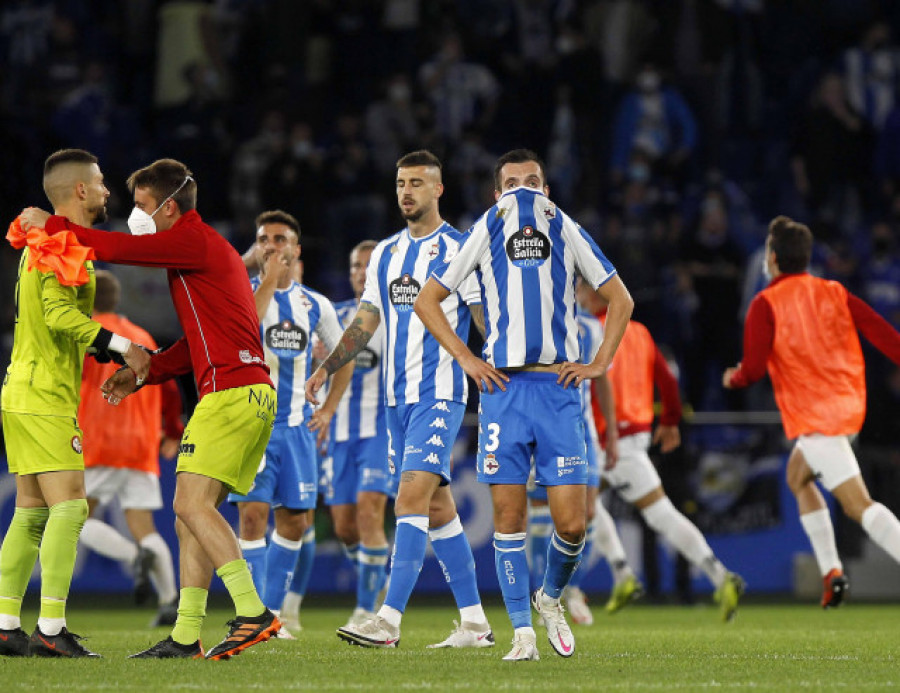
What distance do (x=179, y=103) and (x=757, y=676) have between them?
13503 mm

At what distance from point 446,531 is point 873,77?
1188 centimetres

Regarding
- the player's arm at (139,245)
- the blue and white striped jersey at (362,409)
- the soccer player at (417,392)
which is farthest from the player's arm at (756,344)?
the player's arm at (139,245)

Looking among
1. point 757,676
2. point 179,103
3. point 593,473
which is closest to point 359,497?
point 593,473

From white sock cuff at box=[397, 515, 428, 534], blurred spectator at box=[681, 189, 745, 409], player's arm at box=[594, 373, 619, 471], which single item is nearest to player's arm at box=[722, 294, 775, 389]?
player's arm at box=[594, 373, 619, 471]

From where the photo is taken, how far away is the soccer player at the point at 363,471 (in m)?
9.55

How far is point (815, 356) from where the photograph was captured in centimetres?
961

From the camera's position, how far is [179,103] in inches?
701

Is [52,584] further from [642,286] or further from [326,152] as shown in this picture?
[326,152]

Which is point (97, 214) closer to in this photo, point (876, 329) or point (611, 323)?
point (611, 323)

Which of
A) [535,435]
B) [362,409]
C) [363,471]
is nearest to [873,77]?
[362,409]

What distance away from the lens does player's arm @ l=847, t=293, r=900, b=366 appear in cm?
922

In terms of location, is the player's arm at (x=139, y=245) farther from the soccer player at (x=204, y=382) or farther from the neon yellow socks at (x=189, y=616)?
the neon yellow socks at (x=189, y=616)

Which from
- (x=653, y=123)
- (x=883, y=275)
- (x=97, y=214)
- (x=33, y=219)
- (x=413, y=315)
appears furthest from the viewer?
(x=653, y=123)

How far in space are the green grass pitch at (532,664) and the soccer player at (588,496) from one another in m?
0.41
